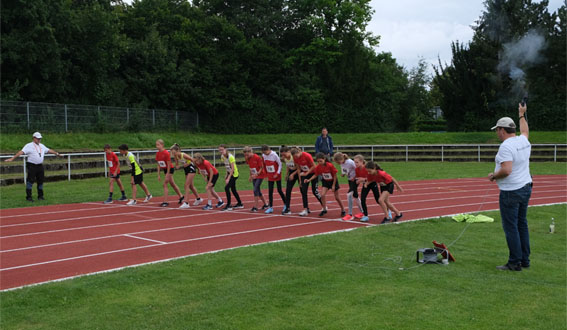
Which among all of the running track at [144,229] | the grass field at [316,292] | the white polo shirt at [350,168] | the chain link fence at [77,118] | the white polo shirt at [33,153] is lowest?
the running track at [144,229]

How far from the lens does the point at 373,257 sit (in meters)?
7.61

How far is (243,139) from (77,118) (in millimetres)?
12373

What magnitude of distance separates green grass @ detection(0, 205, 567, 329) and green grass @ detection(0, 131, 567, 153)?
20249 millimetres

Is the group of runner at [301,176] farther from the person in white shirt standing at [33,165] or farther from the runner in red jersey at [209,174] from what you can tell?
the person in white shirt standing at [33,165]

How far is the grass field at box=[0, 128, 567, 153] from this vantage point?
26.9 metres

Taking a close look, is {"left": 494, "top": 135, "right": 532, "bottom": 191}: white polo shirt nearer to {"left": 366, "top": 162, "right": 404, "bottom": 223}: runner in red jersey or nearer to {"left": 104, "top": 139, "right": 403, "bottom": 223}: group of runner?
{"left": 104, "top": 139, "right": 403, "bottom": 223}: group of runner

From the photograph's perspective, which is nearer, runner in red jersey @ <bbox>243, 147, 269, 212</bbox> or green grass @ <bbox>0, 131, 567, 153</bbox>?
runner in red jersey @ <bbox>243, 147, 269, 212</bbox>

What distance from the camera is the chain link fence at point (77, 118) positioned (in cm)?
2581

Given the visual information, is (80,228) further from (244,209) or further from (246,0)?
(246,0)

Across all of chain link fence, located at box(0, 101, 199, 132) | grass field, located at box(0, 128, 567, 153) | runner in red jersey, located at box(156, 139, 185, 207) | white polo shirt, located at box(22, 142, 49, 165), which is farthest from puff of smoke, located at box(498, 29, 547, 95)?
white polo shirt, located at box(22, 142, 49, 165)

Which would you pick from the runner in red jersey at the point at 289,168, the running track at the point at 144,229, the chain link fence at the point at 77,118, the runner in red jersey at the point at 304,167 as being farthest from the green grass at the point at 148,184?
the chain link fence at the point at 77,118

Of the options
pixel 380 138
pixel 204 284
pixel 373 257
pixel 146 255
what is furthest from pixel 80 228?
pixel 380 138

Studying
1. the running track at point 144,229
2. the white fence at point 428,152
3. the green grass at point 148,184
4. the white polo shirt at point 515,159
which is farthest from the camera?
the white fence at point 428,152

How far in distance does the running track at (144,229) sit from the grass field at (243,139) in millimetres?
12938
